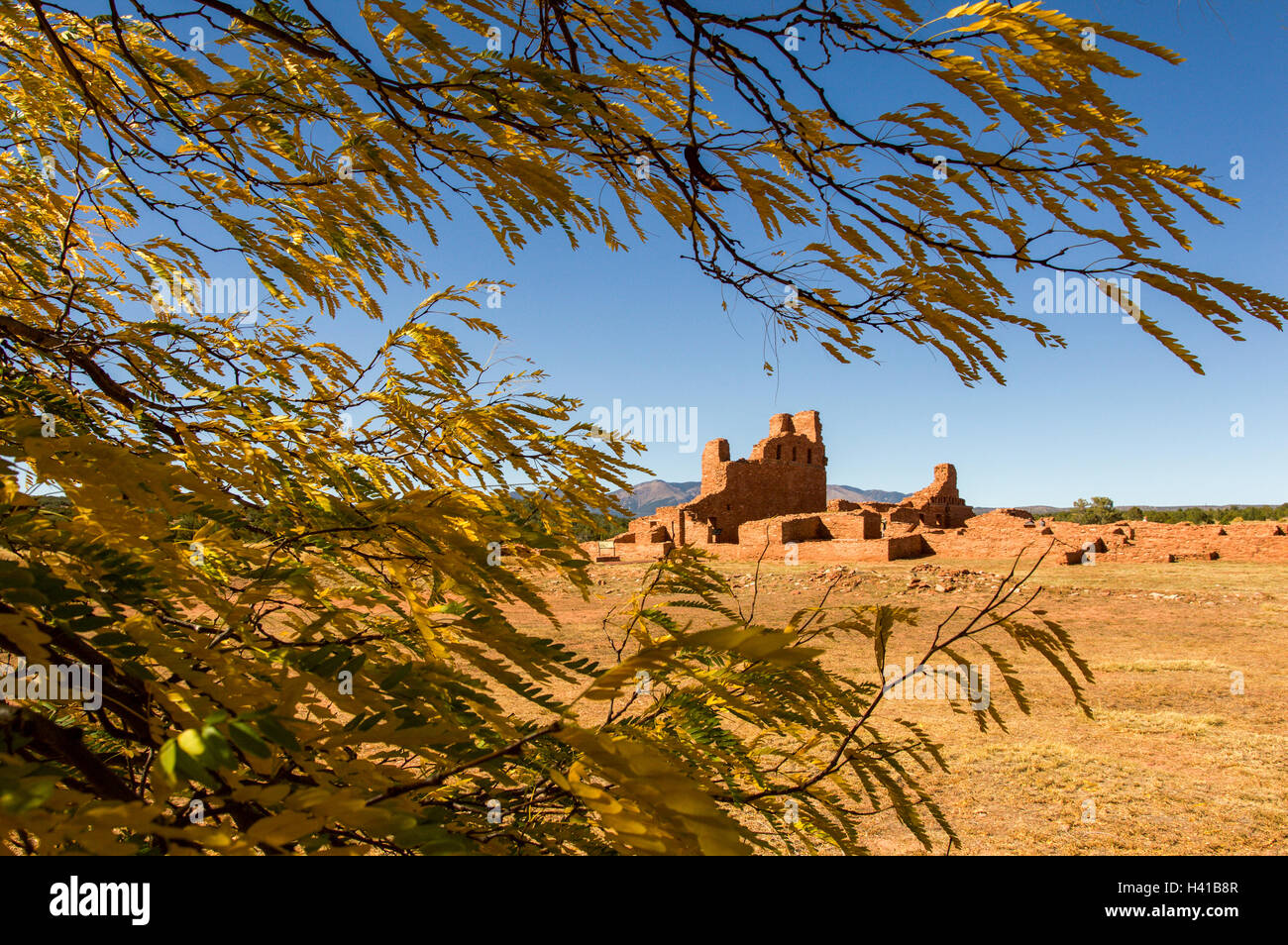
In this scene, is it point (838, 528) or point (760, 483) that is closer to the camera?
point (838, 528)

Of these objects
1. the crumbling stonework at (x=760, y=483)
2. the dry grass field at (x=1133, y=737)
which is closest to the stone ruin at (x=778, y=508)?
the crumbling stonework at (x=760, y=483)

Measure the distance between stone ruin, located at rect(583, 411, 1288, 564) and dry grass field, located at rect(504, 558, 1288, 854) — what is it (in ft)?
9.00

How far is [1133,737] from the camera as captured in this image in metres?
6.11

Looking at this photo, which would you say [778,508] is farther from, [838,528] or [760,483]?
[838,528]

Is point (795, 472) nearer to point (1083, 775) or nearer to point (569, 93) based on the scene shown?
point (1083, 775)

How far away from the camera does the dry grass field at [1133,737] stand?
430 cm

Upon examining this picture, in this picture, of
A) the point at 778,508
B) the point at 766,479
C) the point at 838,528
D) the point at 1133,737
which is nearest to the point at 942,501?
the point at 778,508

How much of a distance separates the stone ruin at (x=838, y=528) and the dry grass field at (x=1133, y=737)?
274 cm

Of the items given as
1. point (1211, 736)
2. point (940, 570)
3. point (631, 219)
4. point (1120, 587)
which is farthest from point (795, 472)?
point (631, 219)

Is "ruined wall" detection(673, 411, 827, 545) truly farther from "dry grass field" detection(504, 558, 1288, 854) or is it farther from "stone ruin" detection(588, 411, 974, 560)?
"dry grass field" detection(504, 558, 1288, 854)

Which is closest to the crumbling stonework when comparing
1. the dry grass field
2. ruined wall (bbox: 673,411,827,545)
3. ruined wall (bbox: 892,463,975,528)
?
ruined wall (bbox: 673,411,827,545)

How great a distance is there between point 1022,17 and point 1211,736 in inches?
297

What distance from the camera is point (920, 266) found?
1516mm

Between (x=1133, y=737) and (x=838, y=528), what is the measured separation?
18.2 meters
